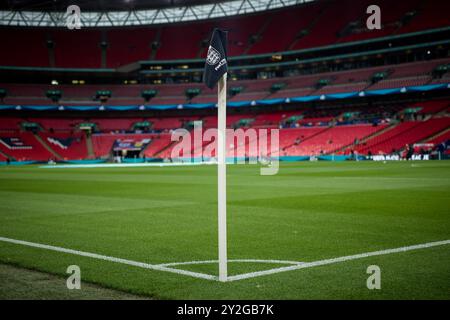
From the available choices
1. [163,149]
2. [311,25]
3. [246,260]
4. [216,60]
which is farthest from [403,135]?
[216,60]

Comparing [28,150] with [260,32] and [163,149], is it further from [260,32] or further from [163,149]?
[260,32]

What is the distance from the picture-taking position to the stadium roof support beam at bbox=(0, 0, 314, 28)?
82188 millimetres

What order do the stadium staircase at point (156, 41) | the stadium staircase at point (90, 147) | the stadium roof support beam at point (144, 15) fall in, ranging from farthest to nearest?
the stadium staircase at point (156, 41)
the stadium roof support beam at point (144, 15)
the stadium staircase at point (90, 147)

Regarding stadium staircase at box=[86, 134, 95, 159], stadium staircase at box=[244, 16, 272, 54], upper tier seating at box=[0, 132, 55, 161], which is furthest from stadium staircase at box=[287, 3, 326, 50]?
upper tier seating at box=[0, 132, 55, 161]

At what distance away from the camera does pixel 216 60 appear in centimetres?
629

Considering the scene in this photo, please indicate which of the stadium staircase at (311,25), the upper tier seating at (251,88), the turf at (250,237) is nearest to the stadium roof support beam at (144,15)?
the stadium staircase at (311,25)

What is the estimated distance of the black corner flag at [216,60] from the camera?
6.26m

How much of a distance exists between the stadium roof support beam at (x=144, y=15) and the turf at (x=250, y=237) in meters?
70.6

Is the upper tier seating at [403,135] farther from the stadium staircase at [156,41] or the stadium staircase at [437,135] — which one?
the stadium staircase at [156,41]

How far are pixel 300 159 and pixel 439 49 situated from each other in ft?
83.3

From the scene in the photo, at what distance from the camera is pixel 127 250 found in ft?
27.0

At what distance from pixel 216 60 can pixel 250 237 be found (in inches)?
166

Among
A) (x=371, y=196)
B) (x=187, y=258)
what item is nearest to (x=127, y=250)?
(x=187, y=258)

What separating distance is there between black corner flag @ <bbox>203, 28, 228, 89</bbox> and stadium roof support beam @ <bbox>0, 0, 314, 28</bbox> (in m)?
78.1
